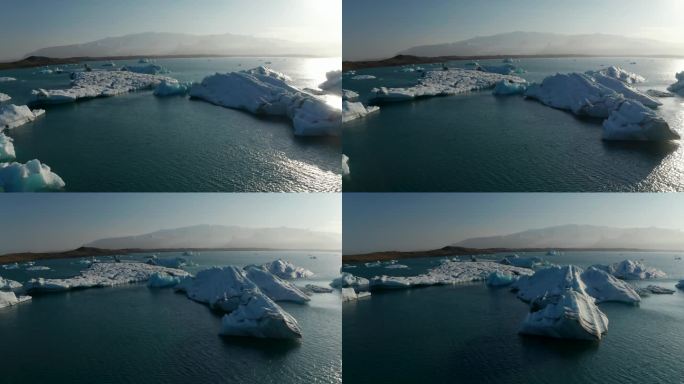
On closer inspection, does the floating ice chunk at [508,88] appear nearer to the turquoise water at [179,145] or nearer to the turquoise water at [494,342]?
the turquoise water at [494,342]

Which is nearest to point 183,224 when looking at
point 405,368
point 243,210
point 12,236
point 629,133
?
point 243,210

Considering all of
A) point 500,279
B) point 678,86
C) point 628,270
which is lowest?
point 628,270

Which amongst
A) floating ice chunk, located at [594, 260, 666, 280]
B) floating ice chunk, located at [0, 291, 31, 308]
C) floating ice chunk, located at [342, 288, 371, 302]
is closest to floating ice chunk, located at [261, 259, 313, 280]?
floating ice chunk, located at [342, 288, 371, 302]

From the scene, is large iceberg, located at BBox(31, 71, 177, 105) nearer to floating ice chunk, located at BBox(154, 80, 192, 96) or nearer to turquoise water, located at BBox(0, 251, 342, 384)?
floating ice chunk, located at BBox(154, 80, 192, 96)

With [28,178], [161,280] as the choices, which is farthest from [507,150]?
[161,280]

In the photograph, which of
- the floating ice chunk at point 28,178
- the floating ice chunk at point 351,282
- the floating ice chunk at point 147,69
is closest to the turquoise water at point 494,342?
the floating ice chunk at point 351,282

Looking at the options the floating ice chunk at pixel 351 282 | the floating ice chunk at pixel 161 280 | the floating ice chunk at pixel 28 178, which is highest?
the floating ice chunk at pixel 28 178

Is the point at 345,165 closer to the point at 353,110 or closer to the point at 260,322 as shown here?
the point at 353,110
